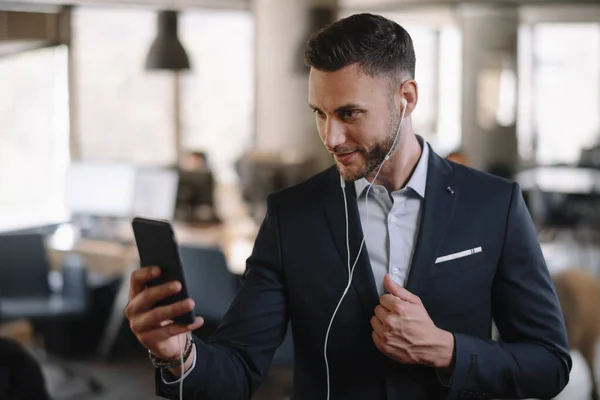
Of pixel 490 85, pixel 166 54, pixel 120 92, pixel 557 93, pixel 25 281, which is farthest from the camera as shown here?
pixel 120 92

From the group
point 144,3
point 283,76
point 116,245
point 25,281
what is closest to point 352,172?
point 25,281

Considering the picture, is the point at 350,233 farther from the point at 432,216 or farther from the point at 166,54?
the point at 166,54

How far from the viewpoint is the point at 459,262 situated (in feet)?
5.19

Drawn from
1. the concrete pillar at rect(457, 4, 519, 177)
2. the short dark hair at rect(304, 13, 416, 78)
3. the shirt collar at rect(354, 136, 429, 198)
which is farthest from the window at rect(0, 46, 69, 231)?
the short dark hair at rect(304, 13, 416, 78)

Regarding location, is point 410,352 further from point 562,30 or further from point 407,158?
point 562,30

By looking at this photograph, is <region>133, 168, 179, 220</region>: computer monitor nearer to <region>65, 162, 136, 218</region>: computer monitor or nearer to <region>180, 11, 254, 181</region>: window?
<region>65, 162, 136, 218</region>: computer monitor

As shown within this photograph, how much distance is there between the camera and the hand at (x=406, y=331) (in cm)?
145

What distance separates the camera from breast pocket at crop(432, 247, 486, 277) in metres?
1.58

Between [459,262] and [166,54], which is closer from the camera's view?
[459,262]

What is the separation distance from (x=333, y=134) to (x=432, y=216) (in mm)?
266

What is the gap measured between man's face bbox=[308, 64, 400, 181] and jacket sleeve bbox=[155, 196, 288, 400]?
24cm

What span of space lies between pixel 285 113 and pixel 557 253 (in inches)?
105

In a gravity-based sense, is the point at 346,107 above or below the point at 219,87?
below

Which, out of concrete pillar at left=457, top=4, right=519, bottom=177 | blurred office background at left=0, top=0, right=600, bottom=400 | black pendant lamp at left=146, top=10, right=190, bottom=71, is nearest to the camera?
blurred office background at left=0, top=0, right=600, bottom=400
